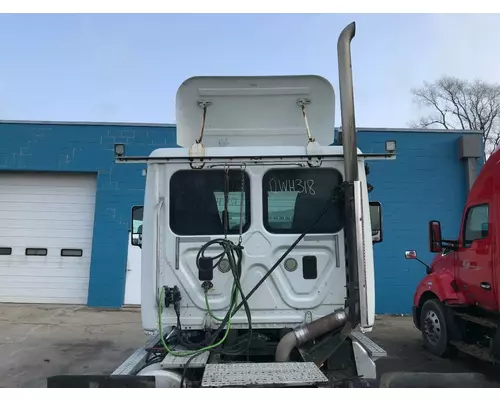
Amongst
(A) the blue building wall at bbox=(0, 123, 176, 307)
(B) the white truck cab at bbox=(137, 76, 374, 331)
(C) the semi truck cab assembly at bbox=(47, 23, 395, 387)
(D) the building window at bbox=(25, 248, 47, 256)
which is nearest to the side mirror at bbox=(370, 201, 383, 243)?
(C) the semi truck cab assembly at bbox=(47, 23, 395, 387)

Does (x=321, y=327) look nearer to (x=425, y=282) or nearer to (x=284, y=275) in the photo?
(x=284, y=275)

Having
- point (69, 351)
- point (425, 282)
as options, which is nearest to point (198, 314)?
point (69, 351)

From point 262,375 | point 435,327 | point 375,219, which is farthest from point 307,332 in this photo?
point 435,327

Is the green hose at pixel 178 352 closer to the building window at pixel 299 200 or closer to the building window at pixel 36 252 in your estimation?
→ the building window at pixel 299 200

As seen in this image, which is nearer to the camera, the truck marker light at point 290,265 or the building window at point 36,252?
the truck marker light at point 290,265

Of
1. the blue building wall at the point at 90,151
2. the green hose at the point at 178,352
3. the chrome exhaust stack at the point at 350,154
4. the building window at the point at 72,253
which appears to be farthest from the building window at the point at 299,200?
the building window at the point at 72,253

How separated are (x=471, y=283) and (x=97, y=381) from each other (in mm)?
5157

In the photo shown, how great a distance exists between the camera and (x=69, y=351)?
680cm

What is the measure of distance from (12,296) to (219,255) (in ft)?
32.1

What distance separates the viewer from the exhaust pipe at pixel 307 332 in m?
3.22

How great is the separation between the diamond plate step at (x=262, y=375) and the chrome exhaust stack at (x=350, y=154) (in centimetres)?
69

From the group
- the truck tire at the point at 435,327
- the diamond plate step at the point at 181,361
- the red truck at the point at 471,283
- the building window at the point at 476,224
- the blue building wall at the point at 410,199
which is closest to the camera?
the diamond plate step at the point at 181,361

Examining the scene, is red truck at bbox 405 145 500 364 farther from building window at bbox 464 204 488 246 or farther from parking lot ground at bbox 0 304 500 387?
parking lot ground at bbox 0 304 500 387

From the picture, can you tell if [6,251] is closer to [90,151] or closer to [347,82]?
[90,151]
